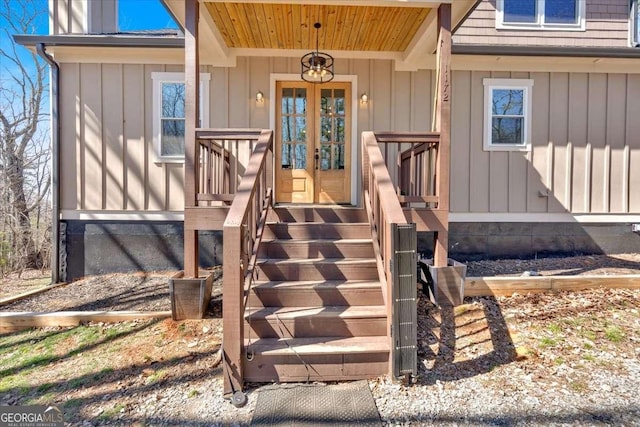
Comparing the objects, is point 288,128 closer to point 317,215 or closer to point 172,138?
point 172,138

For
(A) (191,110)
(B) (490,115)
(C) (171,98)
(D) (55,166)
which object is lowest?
(D) (55,166)

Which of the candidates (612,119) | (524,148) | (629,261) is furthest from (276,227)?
(612,119)

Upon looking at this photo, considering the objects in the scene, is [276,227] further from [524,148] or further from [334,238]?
[524,148]

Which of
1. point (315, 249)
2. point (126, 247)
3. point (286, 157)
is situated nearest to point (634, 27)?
point (286, 157)

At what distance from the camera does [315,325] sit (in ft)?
9.34

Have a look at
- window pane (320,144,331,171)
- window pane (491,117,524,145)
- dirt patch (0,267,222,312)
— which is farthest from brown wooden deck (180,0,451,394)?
window pane (491,117,524,145)

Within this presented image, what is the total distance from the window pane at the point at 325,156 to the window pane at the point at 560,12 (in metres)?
4.32

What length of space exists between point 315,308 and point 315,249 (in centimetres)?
73

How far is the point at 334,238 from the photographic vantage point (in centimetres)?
389

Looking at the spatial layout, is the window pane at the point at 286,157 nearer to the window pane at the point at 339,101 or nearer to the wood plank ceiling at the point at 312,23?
the window pane at the point at 339,101

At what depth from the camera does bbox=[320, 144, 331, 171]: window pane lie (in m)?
5.63
